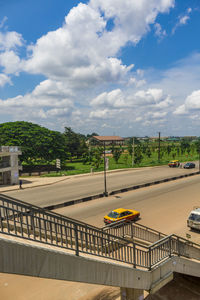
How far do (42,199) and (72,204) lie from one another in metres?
3.82

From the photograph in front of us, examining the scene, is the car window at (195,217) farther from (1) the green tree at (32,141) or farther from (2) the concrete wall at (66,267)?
(1) the green tree at (32,141)

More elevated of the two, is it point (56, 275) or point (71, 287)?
point (56, 275)

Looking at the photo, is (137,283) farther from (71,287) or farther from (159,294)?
(71,287)

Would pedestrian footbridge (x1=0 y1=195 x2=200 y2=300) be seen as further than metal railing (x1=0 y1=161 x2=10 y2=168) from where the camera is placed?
No

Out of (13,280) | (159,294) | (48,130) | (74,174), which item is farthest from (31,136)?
(159,294)

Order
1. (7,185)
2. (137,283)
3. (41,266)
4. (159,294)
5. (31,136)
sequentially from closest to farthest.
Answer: (41,266) < (137,283) < (159,294) < (7,185) < (31,136)

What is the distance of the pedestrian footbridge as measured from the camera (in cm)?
437


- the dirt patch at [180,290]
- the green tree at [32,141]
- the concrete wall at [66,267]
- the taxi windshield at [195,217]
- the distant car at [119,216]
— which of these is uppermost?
the green tree at [32,141]

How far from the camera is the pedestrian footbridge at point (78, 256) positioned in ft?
14.3

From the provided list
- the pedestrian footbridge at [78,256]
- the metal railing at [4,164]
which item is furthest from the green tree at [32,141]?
the pedestrian footbridge at [78,256]

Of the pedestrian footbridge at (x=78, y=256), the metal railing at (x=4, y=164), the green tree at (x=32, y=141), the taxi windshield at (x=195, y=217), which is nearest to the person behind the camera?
the pedestrian footbridge at (x=78, y=256)

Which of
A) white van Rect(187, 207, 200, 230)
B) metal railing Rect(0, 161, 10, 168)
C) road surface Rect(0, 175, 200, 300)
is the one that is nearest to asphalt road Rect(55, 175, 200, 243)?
road surface Rect(0, 175, 200, 300)

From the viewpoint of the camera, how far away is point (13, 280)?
414 inches

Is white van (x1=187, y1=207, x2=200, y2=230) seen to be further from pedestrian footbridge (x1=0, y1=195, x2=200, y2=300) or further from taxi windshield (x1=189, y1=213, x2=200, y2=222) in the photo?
pedestrian footbridge (x1=0, y1=195, x2=200, y2=300)
